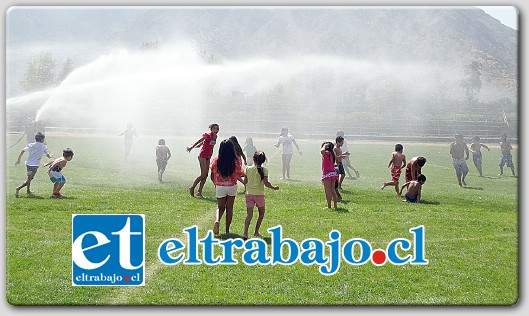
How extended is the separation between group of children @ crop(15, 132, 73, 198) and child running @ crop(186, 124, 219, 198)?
1.62 m

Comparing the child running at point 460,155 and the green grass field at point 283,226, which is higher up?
the child running at point 460,155

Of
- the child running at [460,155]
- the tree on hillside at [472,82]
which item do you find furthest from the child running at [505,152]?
the tree on hillside at [472,82]

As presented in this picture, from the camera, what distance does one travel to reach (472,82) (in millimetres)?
9695

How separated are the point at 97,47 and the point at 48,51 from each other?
23.5 inches

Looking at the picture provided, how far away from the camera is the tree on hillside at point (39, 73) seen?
9.19 metres

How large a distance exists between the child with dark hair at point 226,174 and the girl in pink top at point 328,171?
1.36 m

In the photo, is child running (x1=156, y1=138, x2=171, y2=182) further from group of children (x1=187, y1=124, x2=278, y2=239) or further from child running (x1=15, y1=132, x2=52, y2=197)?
child running (x1=15, y1=132, x2=52, y2=197)

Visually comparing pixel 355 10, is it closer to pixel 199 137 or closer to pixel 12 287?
pixel 199 137

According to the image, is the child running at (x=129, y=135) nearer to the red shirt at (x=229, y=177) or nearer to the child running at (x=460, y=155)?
the red shirt at (x=229, y=177)

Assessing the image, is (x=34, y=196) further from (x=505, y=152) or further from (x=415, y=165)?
(x=505, y=152)

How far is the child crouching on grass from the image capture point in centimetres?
998
